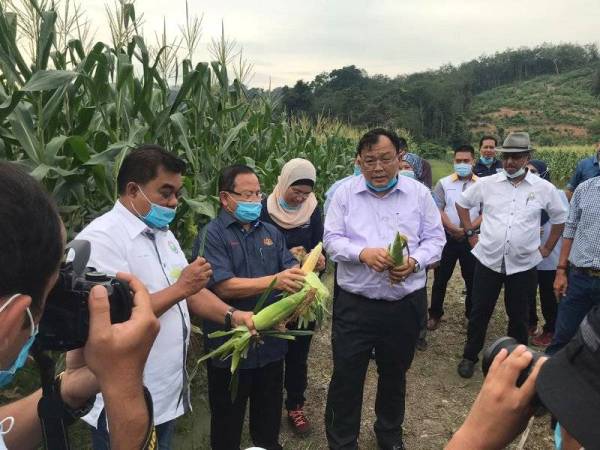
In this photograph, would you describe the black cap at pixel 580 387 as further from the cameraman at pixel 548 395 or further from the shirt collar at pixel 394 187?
the shirt collar at pixel 394 187

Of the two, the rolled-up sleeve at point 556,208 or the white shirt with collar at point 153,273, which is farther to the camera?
the rolled-up sleeve at point 556,208

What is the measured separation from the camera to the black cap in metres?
0.72

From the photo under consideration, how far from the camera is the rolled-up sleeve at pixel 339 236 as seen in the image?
299cm

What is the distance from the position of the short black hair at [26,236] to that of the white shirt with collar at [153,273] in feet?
3.67

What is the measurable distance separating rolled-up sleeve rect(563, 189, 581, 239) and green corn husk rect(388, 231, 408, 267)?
2.03 meters

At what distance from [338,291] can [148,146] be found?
5.58 feet

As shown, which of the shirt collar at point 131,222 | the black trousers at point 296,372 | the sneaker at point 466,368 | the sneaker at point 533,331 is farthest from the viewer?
the sneaker at point 533,331

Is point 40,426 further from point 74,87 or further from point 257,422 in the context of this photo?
point 74,87

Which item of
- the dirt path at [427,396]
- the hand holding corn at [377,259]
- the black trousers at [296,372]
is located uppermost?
the hand holding corn at [377,259]

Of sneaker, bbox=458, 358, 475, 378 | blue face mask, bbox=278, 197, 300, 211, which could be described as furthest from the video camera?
sneaker, bbox=458, 358, 475, 378

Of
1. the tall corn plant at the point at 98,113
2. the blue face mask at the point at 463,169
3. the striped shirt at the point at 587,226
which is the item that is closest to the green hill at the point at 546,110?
the blue face mask at the point at 463,169

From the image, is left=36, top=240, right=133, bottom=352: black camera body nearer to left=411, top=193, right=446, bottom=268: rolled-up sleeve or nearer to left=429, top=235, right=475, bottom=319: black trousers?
left=411, top=193, right=446, bottom=268: rolled-up sleeve

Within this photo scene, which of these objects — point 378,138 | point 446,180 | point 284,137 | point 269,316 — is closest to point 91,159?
point 269,316

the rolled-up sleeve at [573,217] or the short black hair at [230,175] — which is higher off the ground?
the short black hair at [230,175]
